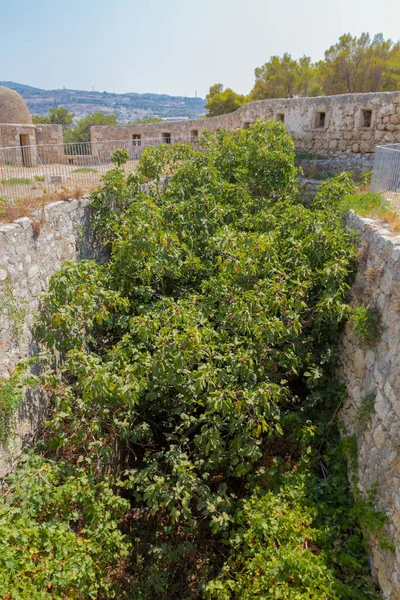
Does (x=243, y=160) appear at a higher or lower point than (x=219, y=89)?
lower

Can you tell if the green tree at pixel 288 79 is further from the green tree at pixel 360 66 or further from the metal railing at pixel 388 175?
the metal railing at pixel 388 175

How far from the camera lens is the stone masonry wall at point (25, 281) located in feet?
16.8

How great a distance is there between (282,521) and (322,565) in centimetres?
58

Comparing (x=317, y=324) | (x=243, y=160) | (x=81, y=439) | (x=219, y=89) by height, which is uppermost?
(x=219, y=89)

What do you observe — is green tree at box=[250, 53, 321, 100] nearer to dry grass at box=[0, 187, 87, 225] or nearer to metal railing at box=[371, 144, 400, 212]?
metal railing at box=[371, 144, 400, 212]

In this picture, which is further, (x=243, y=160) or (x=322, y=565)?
(x=243, y=160)

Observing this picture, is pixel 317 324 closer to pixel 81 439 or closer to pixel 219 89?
pixel 81 439

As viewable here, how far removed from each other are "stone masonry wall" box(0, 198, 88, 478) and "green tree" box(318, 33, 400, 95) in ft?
58.0

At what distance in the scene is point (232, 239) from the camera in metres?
6.40

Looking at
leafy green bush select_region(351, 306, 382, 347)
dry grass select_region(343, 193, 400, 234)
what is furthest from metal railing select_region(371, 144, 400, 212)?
leafy green bush select_region(351, 306, 382, 347)

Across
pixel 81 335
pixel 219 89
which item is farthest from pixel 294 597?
pixel 219 89

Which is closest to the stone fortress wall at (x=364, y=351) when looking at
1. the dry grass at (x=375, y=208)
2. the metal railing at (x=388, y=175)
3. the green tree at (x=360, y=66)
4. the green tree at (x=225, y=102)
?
the dry grass at (x=375, y=208)

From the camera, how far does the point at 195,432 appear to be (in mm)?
6230

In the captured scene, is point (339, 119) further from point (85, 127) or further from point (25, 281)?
point (85, 127)
